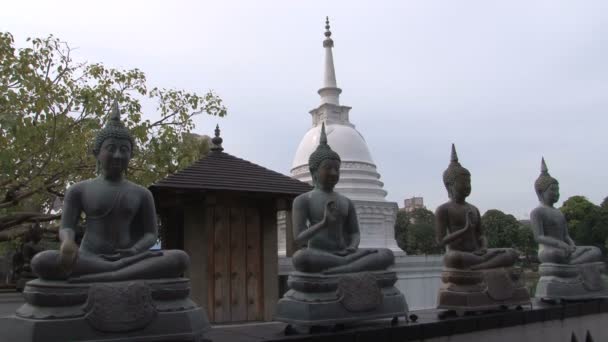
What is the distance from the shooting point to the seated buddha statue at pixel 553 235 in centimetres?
884

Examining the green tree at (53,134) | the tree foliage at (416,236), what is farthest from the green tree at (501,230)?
the green tree at (53,134)

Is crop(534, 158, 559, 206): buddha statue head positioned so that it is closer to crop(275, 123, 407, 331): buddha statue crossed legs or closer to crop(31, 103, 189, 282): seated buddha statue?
crop(275, 123, 407, 331): buddha statue crossed legs

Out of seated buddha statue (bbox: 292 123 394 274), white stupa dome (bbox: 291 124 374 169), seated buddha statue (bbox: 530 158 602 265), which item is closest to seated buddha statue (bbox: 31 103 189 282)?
seated buddha statue (bbox: 292 123 394 274)

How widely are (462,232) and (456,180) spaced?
0.81 metres

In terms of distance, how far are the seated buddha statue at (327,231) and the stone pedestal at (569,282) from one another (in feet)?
13.4

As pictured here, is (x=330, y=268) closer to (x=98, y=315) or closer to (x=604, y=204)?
(x=98, y=315)

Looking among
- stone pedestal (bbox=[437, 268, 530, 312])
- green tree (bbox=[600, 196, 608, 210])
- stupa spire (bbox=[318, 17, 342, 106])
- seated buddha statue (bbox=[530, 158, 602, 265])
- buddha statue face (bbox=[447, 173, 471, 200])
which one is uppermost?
A: stupa spire (bbox=[318, 17, 342, 106])

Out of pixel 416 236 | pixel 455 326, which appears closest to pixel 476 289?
pixel 455 326

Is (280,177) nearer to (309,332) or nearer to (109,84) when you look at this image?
(309,332)

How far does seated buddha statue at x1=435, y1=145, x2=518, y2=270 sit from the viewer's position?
24.5ft

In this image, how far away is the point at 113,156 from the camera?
5.36 m

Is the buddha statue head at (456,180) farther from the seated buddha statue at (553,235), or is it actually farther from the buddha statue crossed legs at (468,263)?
the seated buddha statue at (553,235)

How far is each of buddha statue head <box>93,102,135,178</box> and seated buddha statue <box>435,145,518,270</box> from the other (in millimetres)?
4599

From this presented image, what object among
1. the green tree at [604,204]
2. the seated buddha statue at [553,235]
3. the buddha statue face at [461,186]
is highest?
the green tree at [604,204]
